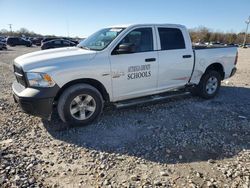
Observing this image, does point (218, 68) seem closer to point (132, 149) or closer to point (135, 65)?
point (135, 65)

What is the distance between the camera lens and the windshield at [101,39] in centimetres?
500

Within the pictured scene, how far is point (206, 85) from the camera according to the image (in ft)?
21.8

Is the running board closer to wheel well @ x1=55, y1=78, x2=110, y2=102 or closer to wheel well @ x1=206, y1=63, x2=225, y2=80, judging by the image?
wheel well @ x1=55, y1=78, x2=110, y2=102

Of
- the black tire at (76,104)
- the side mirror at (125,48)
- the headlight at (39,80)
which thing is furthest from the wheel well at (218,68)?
the headlight at (39,80)

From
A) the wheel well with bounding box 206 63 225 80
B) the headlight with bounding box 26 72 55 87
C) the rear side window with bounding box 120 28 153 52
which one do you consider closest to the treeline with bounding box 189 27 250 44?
the wheel well with bounding box 206 63 225 80

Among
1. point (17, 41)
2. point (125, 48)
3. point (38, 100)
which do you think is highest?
point (17, 41)

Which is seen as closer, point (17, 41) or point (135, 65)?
point (135, 65)

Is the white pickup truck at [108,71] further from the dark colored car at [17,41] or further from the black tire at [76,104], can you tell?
the dark colored car at [17,41]

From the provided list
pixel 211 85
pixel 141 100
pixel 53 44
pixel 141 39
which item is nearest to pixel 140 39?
pixel 141 39

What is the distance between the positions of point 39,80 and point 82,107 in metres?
0.96

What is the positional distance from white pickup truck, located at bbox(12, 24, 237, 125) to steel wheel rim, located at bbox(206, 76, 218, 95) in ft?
1.52

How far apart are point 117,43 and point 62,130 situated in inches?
81.1

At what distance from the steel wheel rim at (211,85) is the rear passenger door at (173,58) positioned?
93cm

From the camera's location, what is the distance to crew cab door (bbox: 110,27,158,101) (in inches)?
191
